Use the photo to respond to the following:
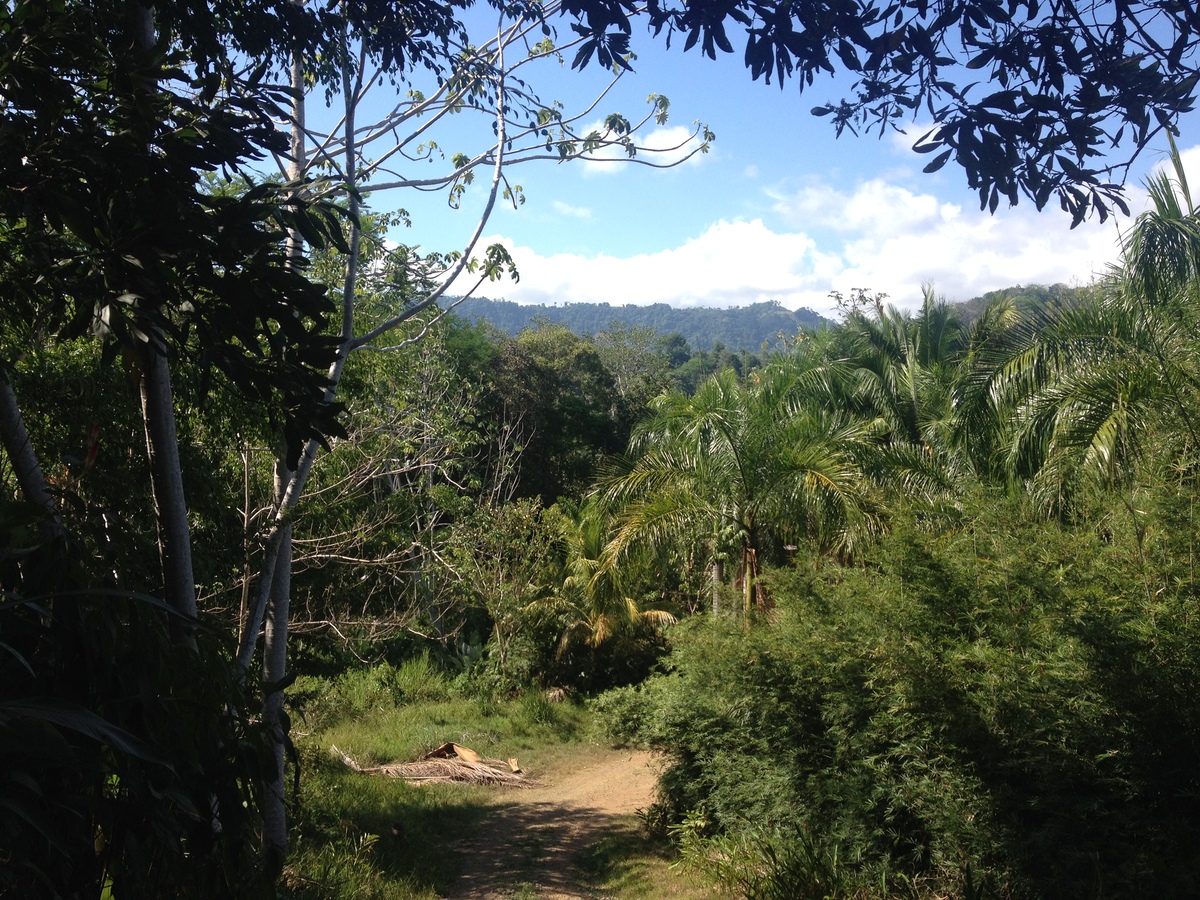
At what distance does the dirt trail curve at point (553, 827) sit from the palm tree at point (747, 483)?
3.28m

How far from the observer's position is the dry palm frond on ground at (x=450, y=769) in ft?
45.7

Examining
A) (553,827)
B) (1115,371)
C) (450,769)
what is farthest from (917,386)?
(450,769)

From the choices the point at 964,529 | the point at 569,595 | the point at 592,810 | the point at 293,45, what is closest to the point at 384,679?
A: the point at 569,595

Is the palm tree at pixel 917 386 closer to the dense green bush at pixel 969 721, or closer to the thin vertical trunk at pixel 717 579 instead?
the thin vertical trunk at pixel 717 579

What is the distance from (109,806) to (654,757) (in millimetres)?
10927

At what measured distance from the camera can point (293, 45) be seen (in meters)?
5.18

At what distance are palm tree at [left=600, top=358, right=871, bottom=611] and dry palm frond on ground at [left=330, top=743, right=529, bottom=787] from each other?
4.57 metres

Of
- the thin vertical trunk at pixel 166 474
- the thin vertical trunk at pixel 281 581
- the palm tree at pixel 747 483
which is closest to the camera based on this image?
the thin vertical trunk at pixel 166 474

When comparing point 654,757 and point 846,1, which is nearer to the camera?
point 846,1

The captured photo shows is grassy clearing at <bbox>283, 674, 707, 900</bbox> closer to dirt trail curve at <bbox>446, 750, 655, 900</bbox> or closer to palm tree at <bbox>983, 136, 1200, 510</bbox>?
dirt trail curve at <bbox>446, 750, 655, 900</bbox>

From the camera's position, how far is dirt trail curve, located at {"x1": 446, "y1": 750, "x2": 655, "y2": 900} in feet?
31.6

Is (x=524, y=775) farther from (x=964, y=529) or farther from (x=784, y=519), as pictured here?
(x=964, y=529)

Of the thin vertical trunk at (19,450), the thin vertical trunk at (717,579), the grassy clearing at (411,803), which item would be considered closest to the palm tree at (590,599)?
the grassy clearing at (411,803)

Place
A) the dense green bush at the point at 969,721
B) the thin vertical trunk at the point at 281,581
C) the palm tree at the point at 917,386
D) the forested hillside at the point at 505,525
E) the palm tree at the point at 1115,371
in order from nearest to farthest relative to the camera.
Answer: the forested hillside at the point at 505,525 → the dense green bush at the point at 969,721 → the thin vertical trunk at the point at 281,581 → the palm tree at the point at 1115,371 → the palm tree at the point at 917,386
